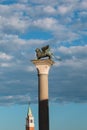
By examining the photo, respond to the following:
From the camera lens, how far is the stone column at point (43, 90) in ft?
122

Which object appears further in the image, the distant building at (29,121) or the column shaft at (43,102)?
the distant building at (29,121)

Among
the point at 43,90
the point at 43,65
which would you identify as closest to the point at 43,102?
the point at 43,90

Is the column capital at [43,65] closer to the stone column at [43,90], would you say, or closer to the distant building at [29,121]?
the stone column at [43,90]

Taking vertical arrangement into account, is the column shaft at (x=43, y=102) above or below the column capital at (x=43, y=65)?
below

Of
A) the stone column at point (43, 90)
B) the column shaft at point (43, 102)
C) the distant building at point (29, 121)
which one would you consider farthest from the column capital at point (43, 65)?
the distant building at point (29, 121)

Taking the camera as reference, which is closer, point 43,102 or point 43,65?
point 43,102

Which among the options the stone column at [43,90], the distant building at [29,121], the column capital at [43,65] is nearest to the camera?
the stone column at [43,90]

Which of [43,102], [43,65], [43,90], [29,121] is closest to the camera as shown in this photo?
[43,102]

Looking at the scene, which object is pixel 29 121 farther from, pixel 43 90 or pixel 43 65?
pixel 43 90

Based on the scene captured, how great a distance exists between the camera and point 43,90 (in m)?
37.7

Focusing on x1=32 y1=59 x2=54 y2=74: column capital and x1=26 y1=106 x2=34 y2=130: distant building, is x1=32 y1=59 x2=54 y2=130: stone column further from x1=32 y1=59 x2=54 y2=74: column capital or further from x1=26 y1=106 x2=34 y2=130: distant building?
x1=26 y1=106 x2=34 y2=130: distant building

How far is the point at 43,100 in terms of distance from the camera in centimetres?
3747

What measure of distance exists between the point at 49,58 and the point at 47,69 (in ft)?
2.81

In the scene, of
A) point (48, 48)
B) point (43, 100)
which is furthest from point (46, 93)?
point (48, 48)
